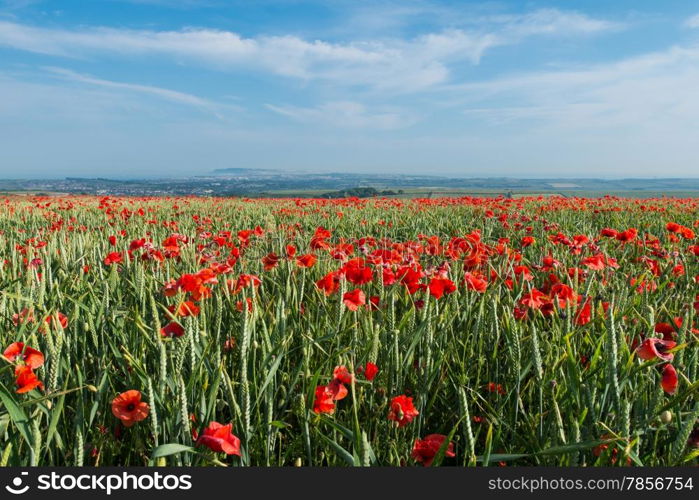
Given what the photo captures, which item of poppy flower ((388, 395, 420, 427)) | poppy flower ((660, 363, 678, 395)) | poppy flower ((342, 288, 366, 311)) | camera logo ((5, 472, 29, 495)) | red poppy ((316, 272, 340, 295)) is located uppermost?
red poppy ((316, 272, 340, 295))

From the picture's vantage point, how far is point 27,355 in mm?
1564

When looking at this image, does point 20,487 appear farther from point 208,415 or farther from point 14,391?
point 208,415

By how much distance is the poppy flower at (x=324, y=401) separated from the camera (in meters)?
1.51

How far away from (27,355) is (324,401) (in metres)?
0.94

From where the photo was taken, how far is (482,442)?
176 centimetres

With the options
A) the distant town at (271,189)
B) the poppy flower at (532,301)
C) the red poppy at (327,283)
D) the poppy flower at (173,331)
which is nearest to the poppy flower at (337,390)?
the poppy flower at (173,331)

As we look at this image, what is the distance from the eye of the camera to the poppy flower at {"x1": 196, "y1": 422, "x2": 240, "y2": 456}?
3.96ft

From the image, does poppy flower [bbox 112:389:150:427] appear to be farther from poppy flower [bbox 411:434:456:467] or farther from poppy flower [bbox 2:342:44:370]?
poppy flower [bbox 411:434:456:467]

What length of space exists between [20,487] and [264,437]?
2.12ft

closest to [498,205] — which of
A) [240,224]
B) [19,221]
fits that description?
[240,224]

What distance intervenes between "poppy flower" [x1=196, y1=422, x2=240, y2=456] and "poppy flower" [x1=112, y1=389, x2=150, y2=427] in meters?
0.33

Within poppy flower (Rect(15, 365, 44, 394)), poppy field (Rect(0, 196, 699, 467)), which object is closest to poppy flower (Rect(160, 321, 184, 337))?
poppy field (Rect(0, 196, 699, 467))

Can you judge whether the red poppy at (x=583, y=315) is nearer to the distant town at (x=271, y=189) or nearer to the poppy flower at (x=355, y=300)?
the poppy flower at (x=355, y=300)

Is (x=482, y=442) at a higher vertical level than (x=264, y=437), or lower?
lower
